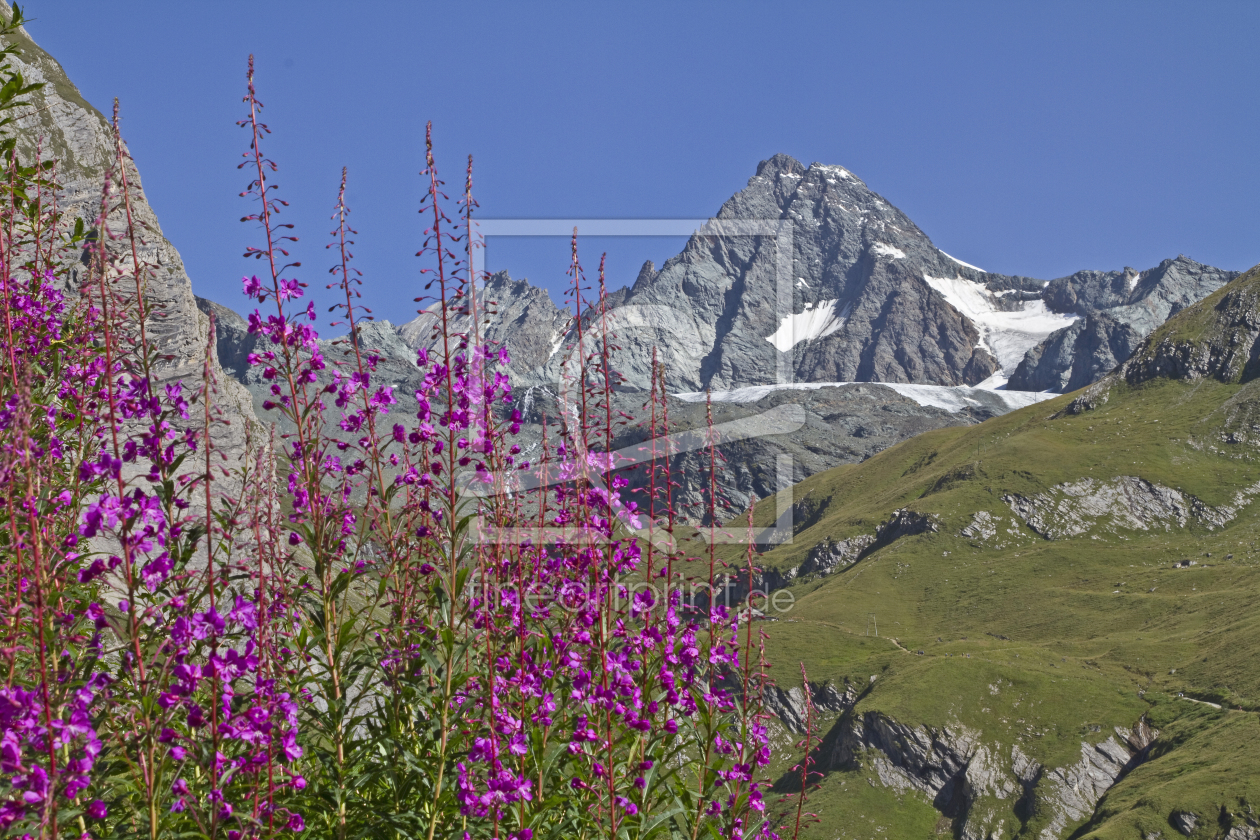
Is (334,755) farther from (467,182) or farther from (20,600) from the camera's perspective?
(467,182)

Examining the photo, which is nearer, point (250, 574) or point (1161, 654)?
point (250, 574)

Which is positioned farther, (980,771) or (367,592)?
(980,771)

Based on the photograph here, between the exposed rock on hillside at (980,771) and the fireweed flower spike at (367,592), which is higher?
the fireweed flower spike at (367,592)

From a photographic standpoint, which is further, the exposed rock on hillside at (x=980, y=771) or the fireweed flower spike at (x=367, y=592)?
the exposed rock on hillside at (x=980, y=771)

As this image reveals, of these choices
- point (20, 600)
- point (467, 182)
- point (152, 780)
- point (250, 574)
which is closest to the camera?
point (20, 600)

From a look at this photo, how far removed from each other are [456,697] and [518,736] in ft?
1.85

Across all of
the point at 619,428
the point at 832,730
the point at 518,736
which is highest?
the point at 619,428

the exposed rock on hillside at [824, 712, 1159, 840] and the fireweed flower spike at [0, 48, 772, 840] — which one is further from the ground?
the fireweed flower spike at [0, 48, 772, 840]

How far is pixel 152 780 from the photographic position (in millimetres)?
4516

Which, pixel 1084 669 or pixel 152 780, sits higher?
pixel 152 780

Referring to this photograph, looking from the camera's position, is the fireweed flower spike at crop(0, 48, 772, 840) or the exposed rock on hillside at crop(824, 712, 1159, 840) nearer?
the fireweed flower spike at crop(0, 48, 772, 840)

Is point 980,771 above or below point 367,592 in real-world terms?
below

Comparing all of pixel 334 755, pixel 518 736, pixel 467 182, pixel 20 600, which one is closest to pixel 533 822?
pixel 518 736

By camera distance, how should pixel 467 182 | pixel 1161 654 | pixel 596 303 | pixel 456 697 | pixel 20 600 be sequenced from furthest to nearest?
pixel 1161 654
pixel 596 303
pixel 467 182
pixel 456 697
pixel 20 600
